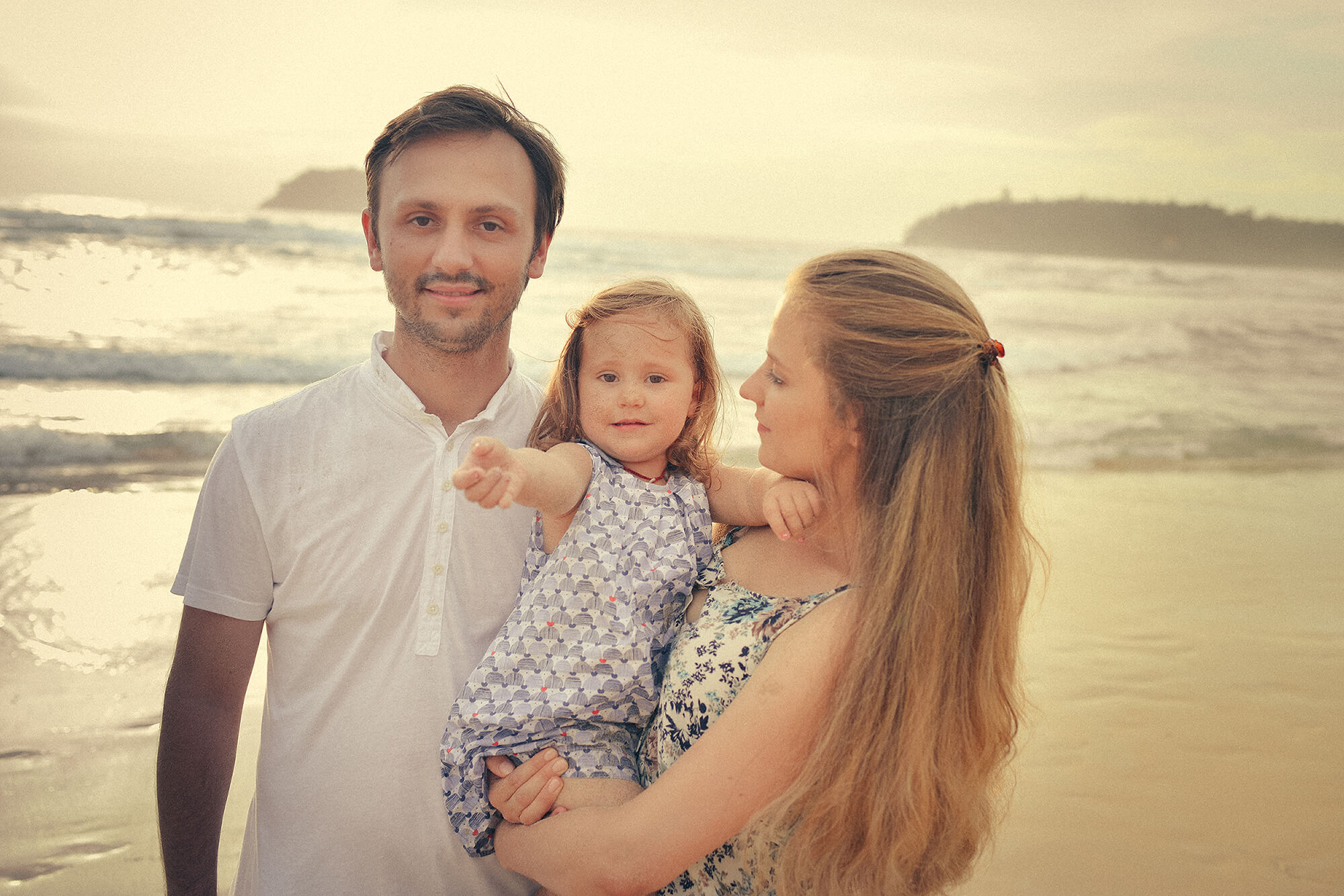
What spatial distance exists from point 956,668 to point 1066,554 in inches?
231

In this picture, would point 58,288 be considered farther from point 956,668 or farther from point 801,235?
point 801,235

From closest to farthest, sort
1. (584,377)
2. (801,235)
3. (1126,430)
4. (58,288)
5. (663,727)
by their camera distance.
Result: (663,727) → (584,377) → (1126,430) → (58,288) → (801,235)

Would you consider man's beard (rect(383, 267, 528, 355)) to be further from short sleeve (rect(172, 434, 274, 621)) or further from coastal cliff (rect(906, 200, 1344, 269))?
coastal cliff (rect(906, 200, 1344, 269))

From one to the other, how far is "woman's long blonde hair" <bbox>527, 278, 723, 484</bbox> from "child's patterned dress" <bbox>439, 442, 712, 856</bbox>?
259 mm

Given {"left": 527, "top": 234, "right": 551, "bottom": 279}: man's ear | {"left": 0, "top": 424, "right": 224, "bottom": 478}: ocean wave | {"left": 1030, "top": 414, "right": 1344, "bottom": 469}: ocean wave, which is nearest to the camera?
{"left": 527, "top": 234, "right": 551, "bottom": 279}: man's ear

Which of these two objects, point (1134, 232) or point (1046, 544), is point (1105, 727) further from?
point (1134, 232)

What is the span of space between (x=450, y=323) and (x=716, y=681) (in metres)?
1.14

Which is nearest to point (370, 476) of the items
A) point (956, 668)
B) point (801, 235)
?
point (956, 668)

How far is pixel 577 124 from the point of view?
72.0ft

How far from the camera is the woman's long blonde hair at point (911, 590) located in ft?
6.26

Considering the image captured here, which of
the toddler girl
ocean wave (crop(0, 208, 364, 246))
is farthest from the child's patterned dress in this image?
ocean wave (crop(0, 208, 364, 246))

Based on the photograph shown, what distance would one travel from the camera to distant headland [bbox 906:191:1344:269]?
107ft

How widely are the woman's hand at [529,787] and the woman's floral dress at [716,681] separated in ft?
0.76

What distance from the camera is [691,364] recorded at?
2621 millimetres
